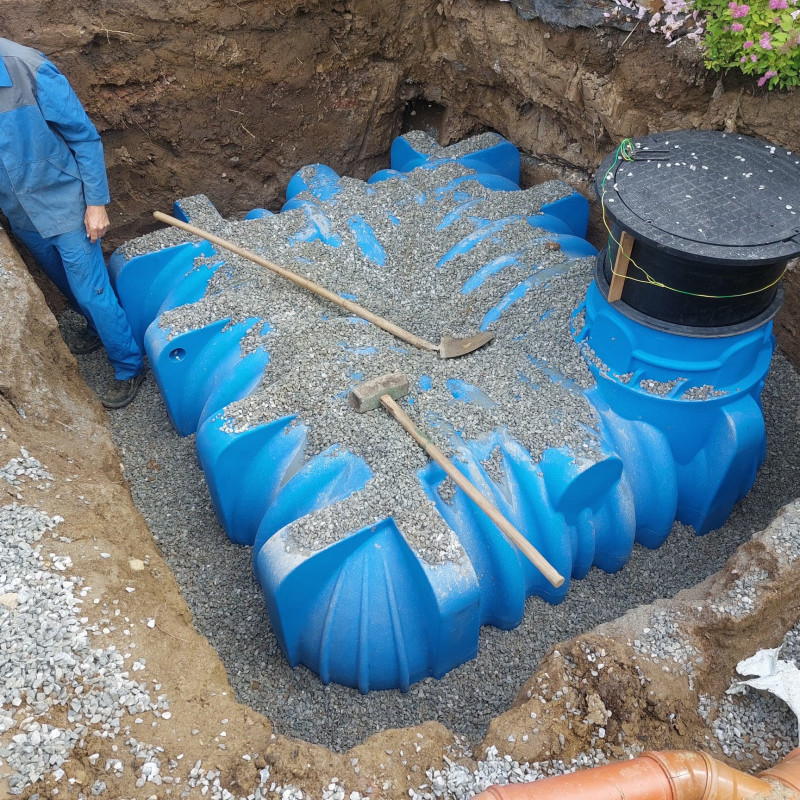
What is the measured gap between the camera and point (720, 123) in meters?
4.82

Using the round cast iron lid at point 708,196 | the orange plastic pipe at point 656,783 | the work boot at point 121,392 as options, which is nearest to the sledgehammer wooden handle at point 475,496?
the orange plastic pipe at point 656,783

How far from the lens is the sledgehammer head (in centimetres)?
389

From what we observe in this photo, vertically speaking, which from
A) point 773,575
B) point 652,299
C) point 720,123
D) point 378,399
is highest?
point 720,123

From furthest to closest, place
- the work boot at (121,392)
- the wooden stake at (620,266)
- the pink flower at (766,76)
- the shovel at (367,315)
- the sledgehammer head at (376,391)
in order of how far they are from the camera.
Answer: the work boot at (121,392), the shovel at (367,315), the pink flower at (766,76), the sledgehammer head at (376,391), the wooden stake at (620,266)

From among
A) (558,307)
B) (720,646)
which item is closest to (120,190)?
(558,307)

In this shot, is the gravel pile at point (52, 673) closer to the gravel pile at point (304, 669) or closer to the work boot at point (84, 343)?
the gravel pile at point (304, 669)

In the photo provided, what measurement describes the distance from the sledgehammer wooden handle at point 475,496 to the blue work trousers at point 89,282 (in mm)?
2250

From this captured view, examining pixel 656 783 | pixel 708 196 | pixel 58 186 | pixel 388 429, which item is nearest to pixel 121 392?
pixel 58 186

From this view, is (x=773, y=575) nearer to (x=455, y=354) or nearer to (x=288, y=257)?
(x=455, y=354)

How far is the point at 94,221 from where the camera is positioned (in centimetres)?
472

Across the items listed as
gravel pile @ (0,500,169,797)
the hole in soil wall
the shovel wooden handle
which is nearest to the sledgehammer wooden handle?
the shovel wooden handle

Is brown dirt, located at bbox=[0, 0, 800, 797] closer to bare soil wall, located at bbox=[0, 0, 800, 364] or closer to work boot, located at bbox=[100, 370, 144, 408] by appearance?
bare soil wall, located at bbox=[0, 0, 800, 364]

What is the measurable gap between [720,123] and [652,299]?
6.16 ft

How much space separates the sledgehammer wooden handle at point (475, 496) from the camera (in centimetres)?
319
